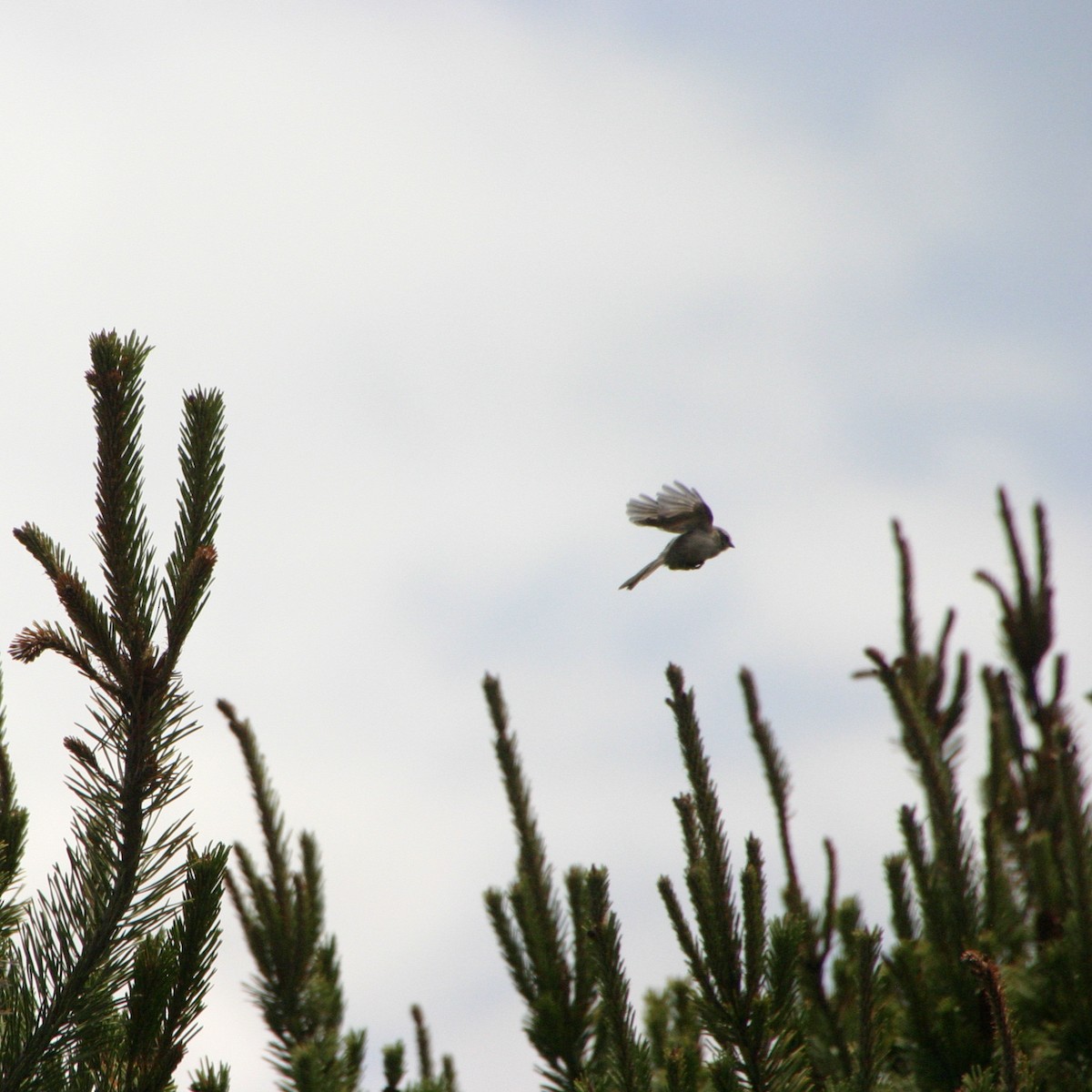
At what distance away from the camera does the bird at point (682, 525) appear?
513 centimetres

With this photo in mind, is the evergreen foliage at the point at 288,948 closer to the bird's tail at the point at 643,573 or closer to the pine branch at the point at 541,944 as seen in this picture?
the pine branch at the point at 541,944

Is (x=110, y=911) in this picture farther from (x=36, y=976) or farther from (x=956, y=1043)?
(x=956, y=1043)

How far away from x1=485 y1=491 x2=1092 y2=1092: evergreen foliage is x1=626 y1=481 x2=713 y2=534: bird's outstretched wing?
31.1 inches

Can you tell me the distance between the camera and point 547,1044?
394 centimetres

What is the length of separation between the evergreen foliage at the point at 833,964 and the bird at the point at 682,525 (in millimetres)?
628

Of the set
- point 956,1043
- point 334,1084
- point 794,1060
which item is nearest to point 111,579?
point 334,1084

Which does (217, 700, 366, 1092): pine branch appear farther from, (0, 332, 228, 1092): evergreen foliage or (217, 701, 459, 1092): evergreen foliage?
(0, 332, 228, 1092): evergreen foliage

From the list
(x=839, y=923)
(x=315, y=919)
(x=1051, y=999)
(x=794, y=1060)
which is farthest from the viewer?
(x=315, y=919)

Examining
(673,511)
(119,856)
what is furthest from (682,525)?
(119,856)

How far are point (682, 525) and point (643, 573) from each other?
0.31 metres

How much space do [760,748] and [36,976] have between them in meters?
3.03

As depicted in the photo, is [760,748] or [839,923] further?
[760,748]

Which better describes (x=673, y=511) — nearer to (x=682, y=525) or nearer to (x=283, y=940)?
(x=682, y=525)

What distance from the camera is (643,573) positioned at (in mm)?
5156
